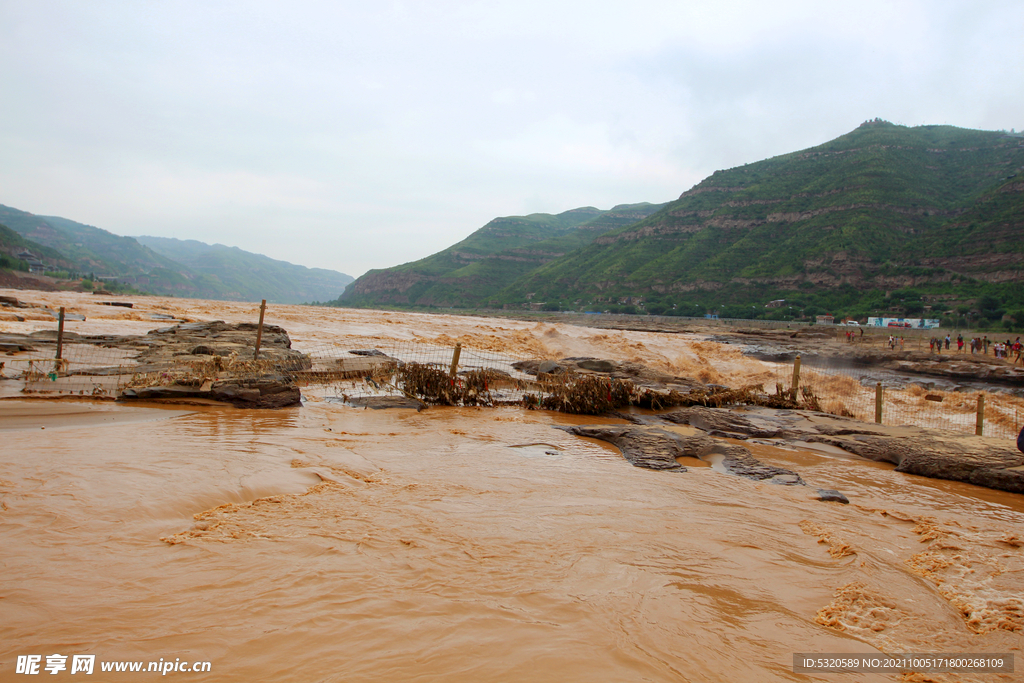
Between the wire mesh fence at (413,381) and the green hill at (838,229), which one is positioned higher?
the green hill at (838,229)

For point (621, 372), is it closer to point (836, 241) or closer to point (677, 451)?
point (677, 451)

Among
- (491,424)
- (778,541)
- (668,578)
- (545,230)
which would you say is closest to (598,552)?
(668,578)

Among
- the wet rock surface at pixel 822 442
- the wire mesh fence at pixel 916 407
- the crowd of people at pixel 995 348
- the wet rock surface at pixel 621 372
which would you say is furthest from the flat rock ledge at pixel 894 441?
the crowd of people at pixel 995 348

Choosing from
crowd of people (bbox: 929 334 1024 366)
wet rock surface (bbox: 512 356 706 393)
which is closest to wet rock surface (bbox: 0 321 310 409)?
wet rock surface (bbox: 512 356 706 393)

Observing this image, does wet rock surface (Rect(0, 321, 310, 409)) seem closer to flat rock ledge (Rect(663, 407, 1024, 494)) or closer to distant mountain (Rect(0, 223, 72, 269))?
flat rock ledge (Rect(663, 407, 1024, 494))

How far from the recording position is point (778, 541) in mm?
4648

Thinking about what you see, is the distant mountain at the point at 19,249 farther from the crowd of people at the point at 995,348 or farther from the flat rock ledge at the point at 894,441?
the crowd of people at the point at 995,348

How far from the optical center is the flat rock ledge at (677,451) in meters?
7.11

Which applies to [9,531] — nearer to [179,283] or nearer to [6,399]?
[6,399]

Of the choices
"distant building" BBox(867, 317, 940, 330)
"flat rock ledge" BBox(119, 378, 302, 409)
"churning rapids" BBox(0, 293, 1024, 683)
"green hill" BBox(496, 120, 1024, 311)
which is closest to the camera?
"churning rapids" BBox(0, 293, 1024, 683)

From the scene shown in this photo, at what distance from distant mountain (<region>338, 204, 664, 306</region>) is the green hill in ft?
83.4

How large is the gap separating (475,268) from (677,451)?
12611 cm

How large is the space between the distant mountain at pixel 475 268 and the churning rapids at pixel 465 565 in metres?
106

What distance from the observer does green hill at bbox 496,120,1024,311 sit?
177ft
